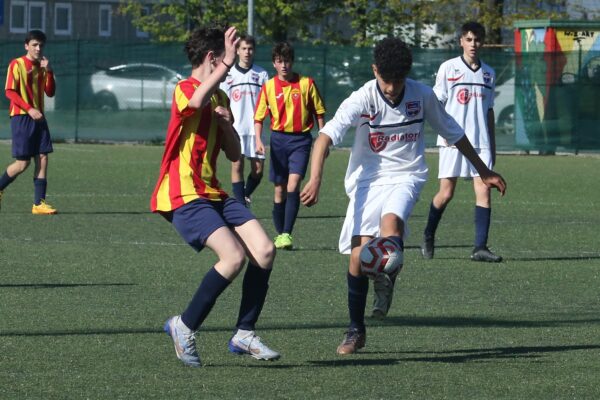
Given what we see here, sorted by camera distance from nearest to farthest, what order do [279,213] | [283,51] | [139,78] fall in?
[283,51] → [279,213] → [139,78]

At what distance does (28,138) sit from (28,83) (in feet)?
2.06

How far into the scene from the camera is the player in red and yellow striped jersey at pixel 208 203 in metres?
7.04

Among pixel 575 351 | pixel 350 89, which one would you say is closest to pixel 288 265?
pixel 575 351

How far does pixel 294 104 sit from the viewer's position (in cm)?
1371

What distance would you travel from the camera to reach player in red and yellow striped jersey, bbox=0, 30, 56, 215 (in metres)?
15.9

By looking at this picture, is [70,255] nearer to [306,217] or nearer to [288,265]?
[288,265]

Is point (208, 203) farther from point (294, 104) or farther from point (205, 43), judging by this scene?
point (294, 104)

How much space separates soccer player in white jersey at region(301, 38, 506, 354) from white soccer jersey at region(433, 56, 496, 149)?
4044 mm

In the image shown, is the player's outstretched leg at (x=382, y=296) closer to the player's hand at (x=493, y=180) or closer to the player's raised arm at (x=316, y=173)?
the player's raised arm at (x=316, y=173)

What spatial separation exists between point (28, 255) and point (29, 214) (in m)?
3.93

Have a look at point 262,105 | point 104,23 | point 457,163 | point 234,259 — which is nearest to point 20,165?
point 262,105

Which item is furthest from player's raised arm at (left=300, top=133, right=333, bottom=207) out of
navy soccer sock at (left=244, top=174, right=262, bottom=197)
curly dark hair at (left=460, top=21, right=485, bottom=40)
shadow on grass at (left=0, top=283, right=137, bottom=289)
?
navy soccer sock at (left=244, top=174, right=262, bottom=197)

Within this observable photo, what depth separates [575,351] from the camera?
7789mm

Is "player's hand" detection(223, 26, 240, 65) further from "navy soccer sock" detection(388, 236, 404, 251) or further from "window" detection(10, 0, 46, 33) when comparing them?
"window" detection(10, 0, 46, 33)
